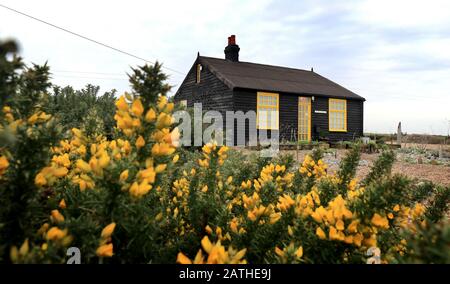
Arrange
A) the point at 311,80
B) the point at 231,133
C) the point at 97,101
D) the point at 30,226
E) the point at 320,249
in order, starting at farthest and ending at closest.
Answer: the point at 311,80
the point at 231,133
the point at 97,101
the point at 320,249
the point at 30,226

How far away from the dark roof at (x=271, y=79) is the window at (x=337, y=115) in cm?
50

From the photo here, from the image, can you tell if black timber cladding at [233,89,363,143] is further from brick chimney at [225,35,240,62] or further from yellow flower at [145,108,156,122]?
yellow flower at [145,108,156,122]

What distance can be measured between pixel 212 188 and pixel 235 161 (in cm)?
159

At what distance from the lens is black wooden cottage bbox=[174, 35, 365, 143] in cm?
1536

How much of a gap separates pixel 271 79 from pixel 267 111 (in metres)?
2.87

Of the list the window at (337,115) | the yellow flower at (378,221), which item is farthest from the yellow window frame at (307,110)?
the yellow flower at (378,221)

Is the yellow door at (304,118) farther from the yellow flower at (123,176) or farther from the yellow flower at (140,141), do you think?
the yellow flower at (123,176)

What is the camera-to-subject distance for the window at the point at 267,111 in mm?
15484

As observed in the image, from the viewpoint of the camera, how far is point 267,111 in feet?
51.8

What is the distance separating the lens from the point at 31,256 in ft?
2.97
